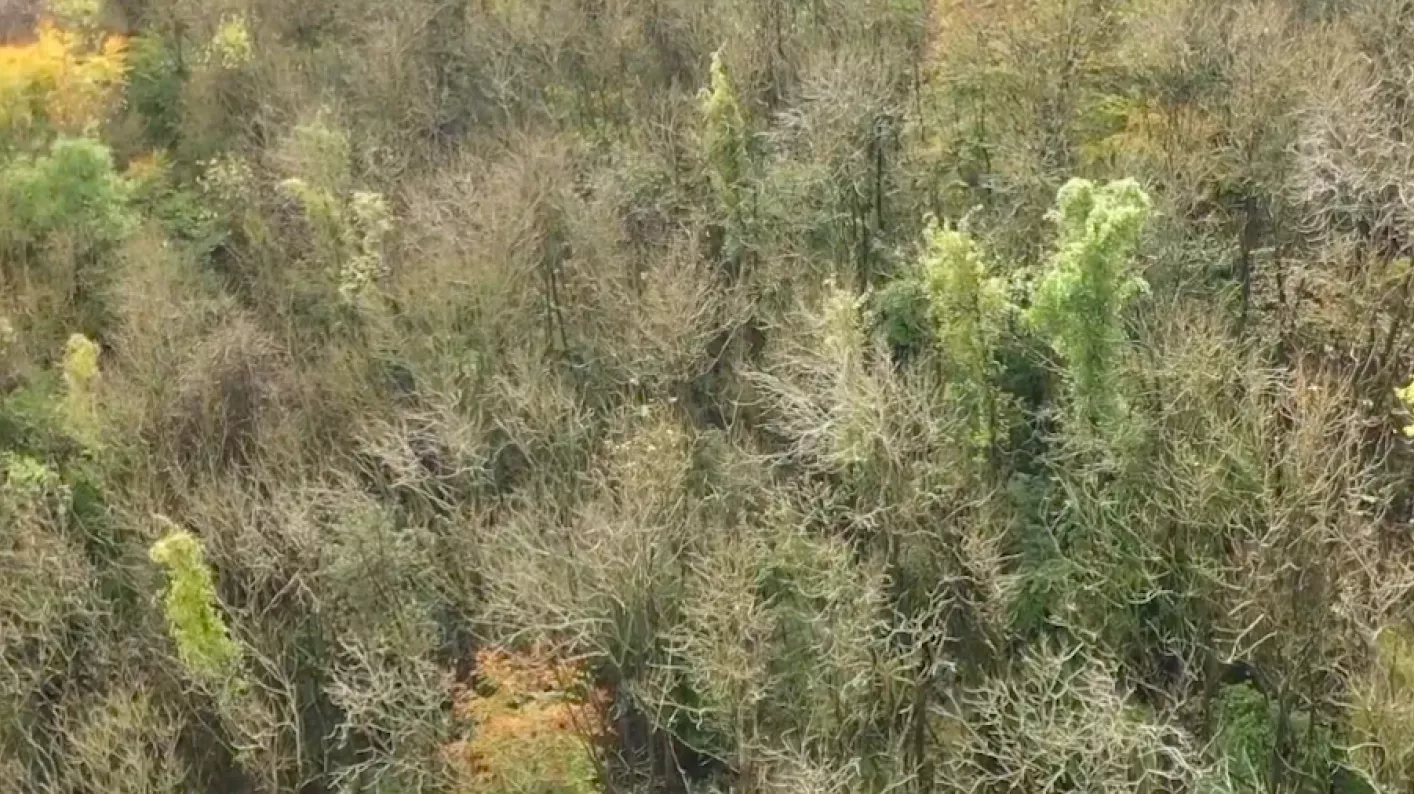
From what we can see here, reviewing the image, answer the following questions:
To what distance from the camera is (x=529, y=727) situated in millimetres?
26891

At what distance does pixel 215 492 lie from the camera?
30.1 metres

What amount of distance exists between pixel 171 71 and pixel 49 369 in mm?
16124

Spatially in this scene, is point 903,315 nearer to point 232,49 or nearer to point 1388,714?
point 1388,714

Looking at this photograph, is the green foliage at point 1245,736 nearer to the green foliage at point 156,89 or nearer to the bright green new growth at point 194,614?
the bright green new growth at point 194,614

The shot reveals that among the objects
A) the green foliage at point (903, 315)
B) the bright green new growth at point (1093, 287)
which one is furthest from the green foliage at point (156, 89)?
the bright green new growth at point (1093, 287)

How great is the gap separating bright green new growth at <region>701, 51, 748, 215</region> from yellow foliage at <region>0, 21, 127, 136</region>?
20609 millimetres

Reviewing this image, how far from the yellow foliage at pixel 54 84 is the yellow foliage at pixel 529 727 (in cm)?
2516

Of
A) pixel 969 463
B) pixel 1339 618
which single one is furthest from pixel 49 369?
pixel 1339 618

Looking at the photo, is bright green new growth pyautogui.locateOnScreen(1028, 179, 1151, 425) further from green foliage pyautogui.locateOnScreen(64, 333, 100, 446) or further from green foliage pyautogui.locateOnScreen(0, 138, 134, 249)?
green foliage pyautogui.locateOnScreen(0, 138, 134, 249)

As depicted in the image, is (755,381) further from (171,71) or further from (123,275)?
(171,71)

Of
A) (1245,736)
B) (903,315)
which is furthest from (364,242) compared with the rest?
(1245,736)

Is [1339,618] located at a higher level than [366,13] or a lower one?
lower

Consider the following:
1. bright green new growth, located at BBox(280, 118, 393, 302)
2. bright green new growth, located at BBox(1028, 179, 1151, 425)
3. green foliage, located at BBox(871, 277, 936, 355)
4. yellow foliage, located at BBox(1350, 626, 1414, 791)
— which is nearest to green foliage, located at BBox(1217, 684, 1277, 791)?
yellow foliage, located at BBox(1350, 626, 1414, 791)

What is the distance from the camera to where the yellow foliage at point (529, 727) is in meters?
26.4
